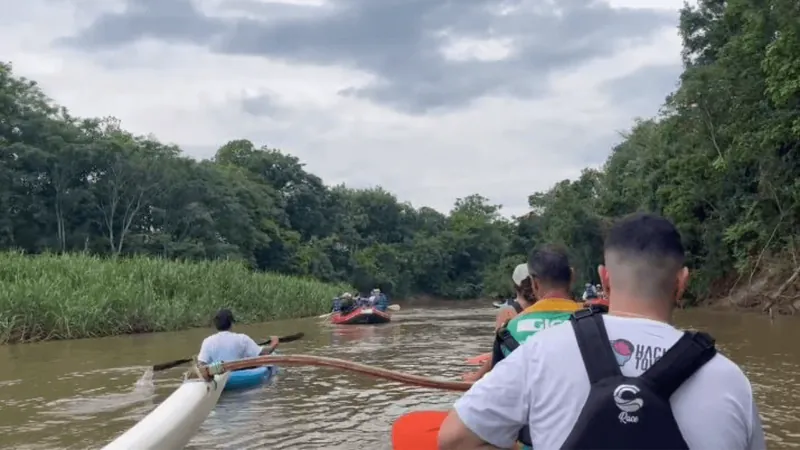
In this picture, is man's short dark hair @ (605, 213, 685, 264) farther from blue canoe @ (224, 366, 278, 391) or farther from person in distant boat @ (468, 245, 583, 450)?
blue canoe @ (224, 366, 278, 391)

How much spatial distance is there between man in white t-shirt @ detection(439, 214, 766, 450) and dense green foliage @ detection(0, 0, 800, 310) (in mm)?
18957

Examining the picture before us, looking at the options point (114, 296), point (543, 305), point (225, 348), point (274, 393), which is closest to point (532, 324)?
point (543, 305)

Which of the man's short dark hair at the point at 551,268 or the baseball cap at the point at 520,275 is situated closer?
the man's short dark hair at the point at 551,268

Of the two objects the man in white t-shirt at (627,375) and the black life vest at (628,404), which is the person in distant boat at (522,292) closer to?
the man in white t-shirt at (627,375)

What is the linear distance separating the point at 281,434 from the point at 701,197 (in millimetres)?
22714

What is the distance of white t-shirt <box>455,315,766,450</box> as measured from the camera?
152 centimetres

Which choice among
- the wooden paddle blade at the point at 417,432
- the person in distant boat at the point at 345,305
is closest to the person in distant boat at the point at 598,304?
the wooden paddle blade at the point at 417,432

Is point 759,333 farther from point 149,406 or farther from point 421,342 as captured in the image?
point 149,406

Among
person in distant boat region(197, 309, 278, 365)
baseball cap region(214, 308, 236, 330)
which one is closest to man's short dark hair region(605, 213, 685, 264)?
person in distant boat region(197, 309, 278, 365)

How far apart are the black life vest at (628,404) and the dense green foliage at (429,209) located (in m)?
19.2

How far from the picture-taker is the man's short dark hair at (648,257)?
1.71 m

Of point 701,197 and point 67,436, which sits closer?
point 67,436

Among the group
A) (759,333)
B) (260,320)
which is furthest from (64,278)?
(759,333)

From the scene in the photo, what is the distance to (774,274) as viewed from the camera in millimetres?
22609
